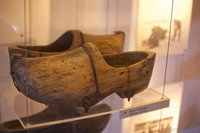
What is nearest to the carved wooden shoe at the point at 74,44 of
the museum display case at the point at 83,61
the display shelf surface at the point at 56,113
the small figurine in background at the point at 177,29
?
the museum display case at the point at 83,61

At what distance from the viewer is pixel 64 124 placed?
153 cm

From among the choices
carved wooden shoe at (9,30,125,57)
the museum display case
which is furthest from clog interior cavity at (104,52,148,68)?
carved wooden shoe at (9,30,125,57)

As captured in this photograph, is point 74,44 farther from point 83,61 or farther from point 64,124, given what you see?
point 64,124

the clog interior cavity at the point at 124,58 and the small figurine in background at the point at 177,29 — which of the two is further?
the small figurine in background at the point at 177,29

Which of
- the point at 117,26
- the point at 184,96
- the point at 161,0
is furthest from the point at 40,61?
the point at 184,96

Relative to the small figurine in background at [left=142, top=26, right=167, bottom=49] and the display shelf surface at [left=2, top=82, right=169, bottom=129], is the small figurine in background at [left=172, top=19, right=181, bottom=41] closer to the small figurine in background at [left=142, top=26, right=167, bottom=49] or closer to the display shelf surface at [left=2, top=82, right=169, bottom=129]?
the small figurine in background at [left=142, top=26, right=167, bottom=49]

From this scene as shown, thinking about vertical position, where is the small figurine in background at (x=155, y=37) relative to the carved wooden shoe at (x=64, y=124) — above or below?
above

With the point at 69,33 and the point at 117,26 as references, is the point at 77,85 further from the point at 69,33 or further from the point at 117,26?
the point at 117,26

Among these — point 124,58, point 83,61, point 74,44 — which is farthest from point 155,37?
point 83,61

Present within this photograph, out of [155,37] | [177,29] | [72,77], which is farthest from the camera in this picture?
[177,29]

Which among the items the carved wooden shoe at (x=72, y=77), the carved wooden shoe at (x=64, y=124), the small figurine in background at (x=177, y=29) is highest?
the small figurine in background at (x=177, y=29)

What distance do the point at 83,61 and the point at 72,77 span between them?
9 cm

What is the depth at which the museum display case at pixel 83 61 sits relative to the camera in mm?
1239

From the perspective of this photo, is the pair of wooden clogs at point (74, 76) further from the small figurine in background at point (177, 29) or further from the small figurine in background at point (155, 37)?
the small figurine in background at point (177, 29)
